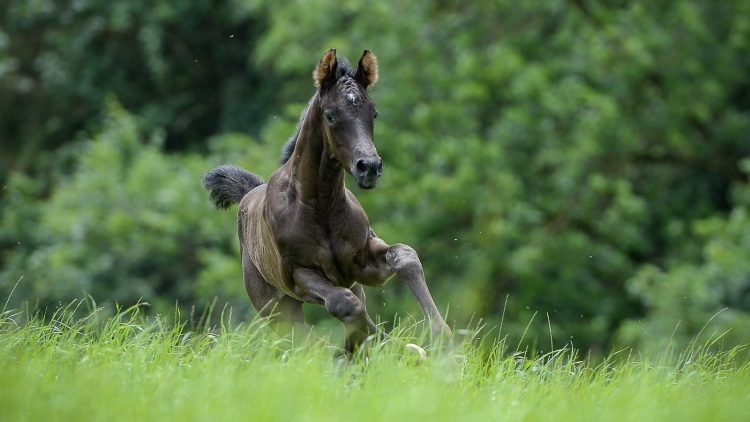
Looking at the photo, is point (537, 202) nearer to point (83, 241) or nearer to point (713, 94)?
point (713, 94)

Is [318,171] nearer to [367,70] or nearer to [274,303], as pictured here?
[367,70]

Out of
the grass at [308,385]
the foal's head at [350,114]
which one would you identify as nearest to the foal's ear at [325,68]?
the foal's head at [350,114]

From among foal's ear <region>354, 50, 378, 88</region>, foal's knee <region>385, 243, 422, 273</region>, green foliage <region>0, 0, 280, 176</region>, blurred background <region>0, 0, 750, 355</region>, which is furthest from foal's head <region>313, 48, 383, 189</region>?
green foliage <region>0, 0, 280, 176</region>

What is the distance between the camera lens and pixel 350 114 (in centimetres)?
639

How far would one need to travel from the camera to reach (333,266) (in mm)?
6711

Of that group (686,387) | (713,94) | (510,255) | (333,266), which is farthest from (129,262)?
(686,387)

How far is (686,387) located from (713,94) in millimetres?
12785

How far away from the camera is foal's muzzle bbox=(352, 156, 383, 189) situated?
602 centimetres

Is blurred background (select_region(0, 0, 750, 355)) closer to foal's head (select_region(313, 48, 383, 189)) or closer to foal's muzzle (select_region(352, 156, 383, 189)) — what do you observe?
foal's head (select_region(313, 48, 383, 189))

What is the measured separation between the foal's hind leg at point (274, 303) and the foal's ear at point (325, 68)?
1.67m

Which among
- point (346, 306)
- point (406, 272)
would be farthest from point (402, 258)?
point (346, 306)

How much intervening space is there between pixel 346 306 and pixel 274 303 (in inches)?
61.0

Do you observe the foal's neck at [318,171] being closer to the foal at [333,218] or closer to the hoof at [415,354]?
the foal at [333,218]

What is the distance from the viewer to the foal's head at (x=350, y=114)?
6.08m
